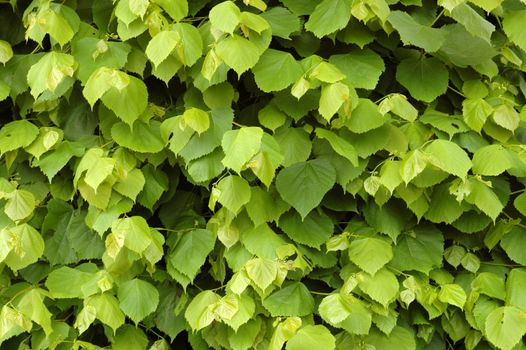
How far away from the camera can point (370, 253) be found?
7.70 ft


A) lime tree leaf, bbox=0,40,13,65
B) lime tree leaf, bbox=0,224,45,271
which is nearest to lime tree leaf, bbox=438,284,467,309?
lime tree leaf, bbox=0,224,45,271

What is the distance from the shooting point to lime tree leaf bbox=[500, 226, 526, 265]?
97.8 inches

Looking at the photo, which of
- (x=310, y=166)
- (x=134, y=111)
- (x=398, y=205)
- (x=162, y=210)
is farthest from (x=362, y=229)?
(x=134, y=111)

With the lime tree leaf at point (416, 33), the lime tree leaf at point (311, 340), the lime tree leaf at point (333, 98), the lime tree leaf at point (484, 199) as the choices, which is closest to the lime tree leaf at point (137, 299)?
the lime tree leaf at point (311, 340)

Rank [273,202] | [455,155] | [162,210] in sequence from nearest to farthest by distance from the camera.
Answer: [455,155], [273,202], [162,210]

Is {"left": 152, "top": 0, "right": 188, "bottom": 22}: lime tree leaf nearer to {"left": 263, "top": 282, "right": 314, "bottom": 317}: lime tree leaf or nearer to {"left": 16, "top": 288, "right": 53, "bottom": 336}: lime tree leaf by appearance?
{"left": 263, "top": 282, "right": 314, "bottom": 317}: lime tree leaf

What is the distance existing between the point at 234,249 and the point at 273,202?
0.75 feet

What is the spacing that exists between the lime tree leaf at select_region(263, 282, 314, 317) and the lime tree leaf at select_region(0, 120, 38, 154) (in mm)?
1119

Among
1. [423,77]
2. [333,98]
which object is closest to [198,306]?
[333,98]

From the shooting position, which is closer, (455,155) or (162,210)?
(455,155)

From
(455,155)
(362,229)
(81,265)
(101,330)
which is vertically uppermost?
(455,155)

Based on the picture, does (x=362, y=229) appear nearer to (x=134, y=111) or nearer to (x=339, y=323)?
(x=339, y=323)

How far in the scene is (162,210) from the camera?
2.59 metres

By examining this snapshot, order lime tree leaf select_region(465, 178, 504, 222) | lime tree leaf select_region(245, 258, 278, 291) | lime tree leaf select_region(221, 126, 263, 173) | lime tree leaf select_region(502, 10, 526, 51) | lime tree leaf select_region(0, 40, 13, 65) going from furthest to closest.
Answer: lime tree leaf select_region(0, 40, 13, 65), lime tree leaf select_region(502, 10, 526, 51), lime tree leaf select_region(465, 178, 504, 222), lime tree leaf select_region(245, 258, 278, 291), lime tree leaf select_region(221, 126, 263, 173)
